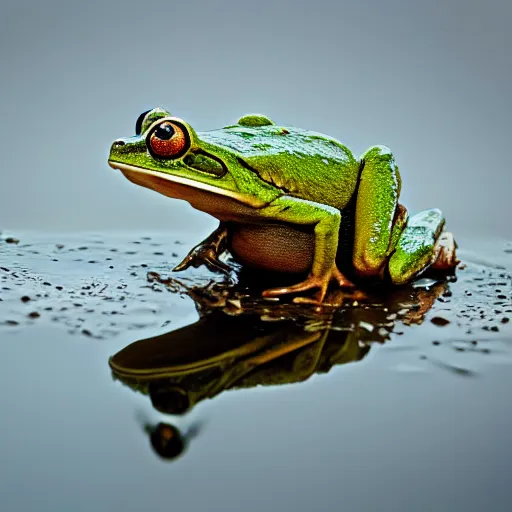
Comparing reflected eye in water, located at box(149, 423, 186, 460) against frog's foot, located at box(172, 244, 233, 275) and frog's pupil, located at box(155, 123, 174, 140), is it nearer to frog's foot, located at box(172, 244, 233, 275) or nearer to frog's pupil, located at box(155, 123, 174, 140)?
frog's pupil, located at box(155, 123, 174, 140)

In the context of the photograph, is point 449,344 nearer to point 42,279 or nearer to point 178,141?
point 178,141

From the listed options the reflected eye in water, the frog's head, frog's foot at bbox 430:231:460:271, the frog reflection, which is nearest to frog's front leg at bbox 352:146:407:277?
the frog reflection

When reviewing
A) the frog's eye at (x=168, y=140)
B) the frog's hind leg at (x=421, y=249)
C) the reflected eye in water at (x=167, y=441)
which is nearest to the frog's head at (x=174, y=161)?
the frog's eye at (x=168, y=140)

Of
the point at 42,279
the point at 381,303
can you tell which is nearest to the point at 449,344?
the point at 381,303

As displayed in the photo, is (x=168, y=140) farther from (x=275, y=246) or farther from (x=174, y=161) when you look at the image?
(x=275, y=246)

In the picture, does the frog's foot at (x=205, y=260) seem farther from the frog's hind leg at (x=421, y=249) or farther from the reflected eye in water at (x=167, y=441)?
the reflected eye in water at (x=167, y=441)

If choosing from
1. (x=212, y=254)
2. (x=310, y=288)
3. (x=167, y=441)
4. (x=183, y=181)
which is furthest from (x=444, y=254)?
(x=167, y=441)

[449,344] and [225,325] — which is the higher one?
[449,344]
